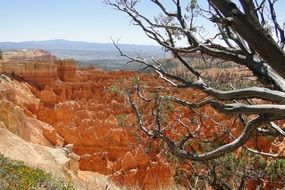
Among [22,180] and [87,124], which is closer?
[22,180]

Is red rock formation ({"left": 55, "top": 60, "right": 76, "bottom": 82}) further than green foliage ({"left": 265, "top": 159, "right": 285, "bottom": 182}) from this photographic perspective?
Yes

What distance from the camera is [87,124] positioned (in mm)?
29172

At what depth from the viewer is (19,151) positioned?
13688 mm

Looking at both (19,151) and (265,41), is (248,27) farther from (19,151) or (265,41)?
(19,151)

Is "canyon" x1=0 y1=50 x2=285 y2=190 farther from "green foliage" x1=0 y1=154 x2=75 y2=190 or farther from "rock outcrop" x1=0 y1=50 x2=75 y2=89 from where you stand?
"green foliage" x1=0 y1=154 x2=75 y2=190

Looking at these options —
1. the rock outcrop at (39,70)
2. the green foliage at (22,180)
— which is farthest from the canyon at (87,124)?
the green foliage at (22,180)

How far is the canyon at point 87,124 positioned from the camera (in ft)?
55.1

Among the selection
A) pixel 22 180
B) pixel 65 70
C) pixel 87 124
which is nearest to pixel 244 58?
pixel 22 180

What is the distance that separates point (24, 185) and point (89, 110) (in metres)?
28.8

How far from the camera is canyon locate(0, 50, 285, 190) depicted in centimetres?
→ 1678

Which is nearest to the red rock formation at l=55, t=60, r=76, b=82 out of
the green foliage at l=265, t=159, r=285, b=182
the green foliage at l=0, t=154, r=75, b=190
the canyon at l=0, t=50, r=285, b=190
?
the canyon at l=0, t=50, r=285, b=190

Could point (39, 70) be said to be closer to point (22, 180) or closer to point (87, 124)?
point (87, 124)

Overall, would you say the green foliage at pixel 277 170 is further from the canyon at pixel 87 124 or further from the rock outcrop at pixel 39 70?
the rock outcrop at pixel 39 70

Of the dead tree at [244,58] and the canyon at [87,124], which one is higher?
the dead tree at [244,58]
